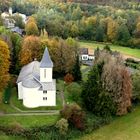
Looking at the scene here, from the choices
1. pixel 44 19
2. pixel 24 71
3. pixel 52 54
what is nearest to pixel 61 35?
pixel 44 19

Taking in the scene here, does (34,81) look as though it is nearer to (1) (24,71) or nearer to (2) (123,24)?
(1) (24,71)

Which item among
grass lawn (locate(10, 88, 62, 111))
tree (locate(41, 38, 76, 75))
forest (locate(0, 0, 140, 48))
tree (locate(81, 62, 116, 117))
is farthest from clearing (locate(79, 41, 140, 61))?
grass lawn (locate(10, 88, 62, 111))

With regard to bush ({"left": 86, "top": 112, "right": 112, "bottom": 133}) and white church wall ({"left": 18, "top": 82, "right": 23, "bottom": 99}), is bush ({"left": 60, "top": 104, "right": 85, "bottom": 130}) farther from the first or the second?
white church wall ({"left": 18, "top": 82, "right": 23, "bottom": 99})

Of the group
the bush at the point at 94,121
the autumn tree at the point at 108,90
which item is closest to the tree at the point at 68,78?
the autumn tree at the point at 108,90

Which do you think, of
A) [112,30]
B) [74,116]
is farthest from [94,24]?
[74,116]

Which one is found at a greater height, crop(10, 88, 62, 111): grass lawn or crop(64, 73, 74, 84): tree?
crop(64, 73, 74, 84): tree
